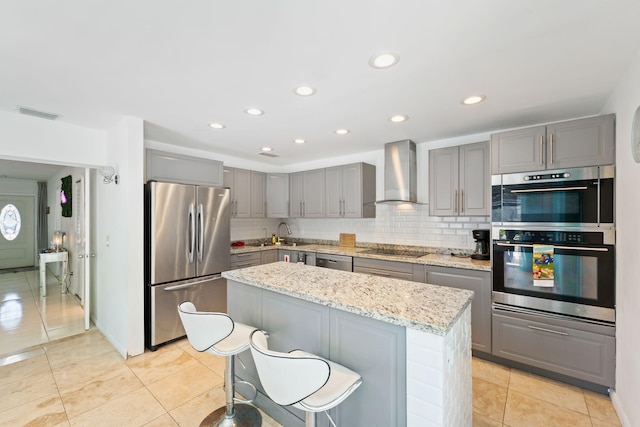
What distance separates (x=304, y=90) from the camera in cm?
218

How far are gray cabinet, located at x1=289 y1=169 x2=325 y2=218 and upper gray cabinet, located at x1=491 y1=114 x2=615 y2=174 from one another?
8.09 ft

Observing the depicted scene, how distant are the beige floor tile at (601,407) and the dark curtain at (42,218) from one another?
1088cm

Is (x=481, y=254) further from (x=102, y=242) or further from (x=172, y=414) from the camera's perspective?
(x=102, y=242)

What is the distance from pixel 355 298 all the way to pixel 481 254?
7.18ft

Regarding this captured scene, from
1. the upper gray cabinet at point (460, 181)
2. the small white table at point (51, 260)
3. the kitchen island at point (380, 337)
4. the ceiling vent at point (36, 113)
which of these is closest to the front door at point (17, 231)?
the small white table at point (51, 260)

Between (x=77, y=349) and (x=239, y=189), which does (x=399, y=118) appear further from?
(x=77, y=349)

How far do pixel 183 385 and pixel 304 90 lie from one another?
2721 mm

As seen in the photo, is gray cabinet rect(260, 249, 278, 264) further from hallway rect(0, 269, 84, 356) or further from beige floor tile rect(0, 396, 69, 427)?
beige floor tile rect(0, 396, 69, 427)

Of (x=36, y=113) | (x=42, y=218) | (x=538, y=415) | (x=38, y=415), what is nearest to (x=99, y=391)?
(x=38, y=415)

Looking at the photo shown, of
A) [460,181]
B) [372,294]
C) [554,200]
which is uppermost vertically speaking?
[460,181]

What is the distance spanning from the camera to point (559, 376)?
246cm

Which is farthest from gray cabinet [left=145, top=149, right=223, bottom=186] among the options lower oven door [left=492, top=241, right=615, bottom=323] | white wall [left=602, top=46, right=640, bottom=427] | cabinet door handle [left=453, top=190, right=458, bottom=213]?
white wall [left=602, top=46, right=640, bottom=427]

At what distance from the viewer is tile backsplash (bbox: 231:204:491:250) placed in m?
3.51

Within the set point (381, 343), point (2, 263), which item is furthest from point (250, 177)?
point (2, 263)
